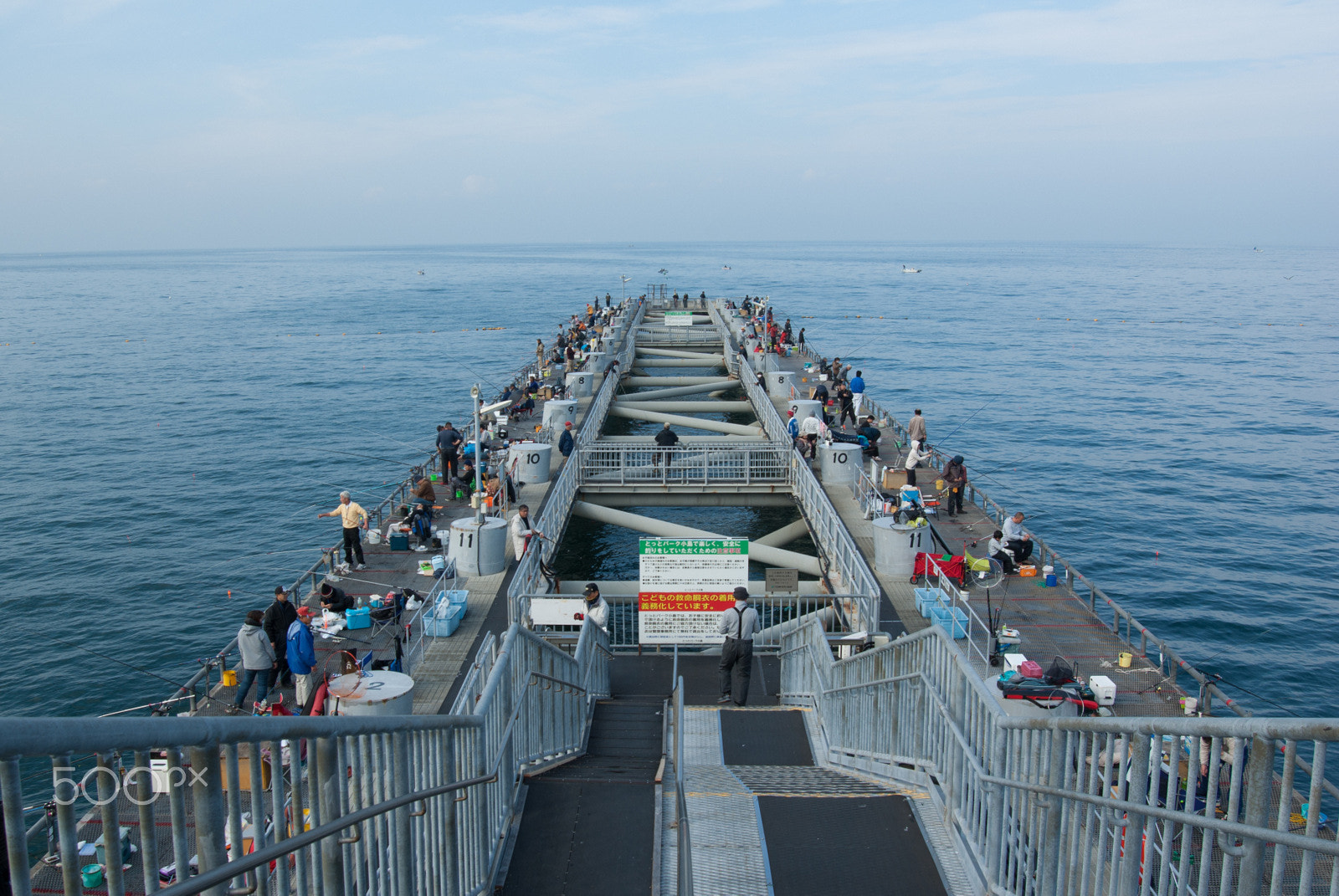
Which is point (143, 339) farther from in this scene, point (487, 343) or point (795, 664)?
point (795, 664)

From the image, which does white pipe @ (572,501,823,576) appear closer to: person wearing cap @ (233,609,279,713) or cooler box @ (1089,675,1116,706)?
cooler box @ (1089,675,1116,706)

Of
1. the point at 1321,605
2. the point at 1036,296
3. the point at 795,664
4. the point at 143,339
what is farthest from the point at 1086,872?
the point at 1036,296

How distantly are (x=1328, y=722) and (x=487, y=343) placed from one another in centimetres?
9388

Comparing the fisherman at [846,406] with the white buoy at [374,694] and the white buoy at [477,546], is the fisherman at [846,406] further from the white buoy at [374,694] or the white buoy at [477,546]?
the white buoy at [374,694]

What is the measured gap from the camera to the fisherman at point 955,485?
23.1m

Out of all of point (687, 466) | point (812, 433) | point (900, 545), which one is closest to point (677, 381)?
point (812, 433)

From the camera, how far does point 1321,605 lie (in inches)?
1152

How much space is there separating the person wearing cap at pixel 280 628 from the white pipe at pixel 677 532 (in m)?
11.2

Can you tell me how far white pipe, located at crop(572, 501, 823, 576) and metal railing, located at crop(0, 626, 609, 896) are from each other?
15727 millimetres

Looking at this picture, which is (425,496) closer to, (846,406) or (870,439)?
(870,439)

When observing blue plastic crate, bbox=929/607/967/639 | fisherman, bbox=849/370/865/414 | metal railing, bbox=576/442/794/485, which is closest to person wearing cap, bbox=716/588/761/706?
blue plastic crate, bbox=929/607/967/639

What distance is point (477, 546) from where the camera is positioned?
58.1 ft

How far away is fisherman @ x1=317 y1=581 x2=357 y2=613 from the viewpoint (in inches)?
613

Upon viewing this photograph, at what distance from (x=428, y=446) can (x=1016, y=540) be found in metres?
37.3
